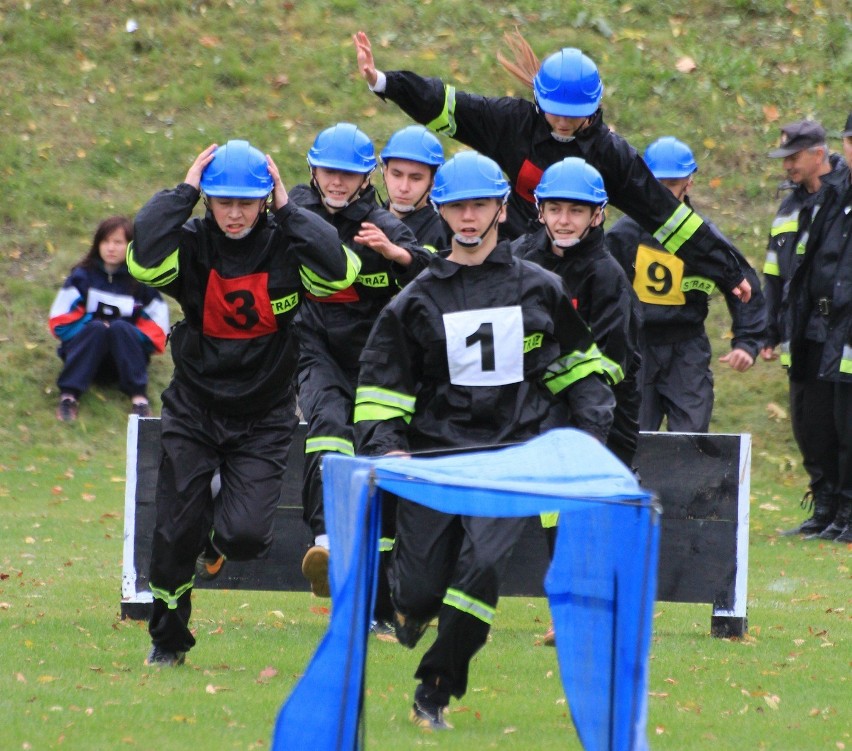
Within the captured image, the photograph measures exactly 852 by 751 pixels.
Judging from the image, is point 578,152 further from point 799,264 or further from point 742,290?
point 799,264

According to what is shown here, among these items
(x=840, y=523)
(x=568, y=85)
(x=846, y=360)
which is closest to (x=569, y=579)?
(x=568, y=85)

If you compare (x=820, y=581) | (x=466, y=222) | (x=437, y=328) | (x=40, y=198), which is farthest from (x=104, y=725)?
(x=40, y=198)

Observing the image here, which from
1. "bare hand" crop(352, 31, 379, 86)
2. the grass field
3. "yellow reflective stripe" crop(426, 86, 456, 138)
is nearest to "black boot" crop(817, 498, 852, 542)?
the grass field

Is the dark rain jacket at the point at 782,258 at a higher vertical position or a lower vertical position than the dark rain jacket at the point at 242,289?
higher

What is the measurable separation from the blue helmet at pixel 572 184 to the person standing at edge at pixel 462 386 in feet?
3.01

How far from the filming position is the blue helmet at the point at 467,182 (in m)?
6.02

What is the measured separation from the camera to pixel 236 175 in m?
6.58

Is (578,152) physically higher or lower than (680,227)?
higher

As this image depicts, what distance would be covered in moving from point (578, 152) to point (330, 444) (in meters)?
1.91

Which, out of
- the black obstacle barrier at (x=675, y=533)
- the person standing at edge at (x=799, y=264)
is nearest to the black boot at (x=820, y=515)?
the person standing at edge at (x=799, y=264)

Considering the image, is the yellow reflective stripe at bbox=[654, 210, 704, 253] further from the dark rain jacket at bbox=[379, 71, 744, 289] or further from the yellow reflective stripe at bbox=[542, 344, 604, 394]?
the yellow reflective stripe at bbox=[542, 344, 604, 394]

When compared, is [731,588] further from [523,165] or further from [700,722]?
[523,165]

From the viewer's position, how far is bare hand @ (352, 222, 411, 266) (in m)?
7.10

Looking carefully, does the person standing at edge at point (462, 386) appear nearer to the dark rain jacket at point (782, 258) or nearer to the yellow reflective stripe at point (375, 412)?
the yellow reflective stripe at point (375, 412)
